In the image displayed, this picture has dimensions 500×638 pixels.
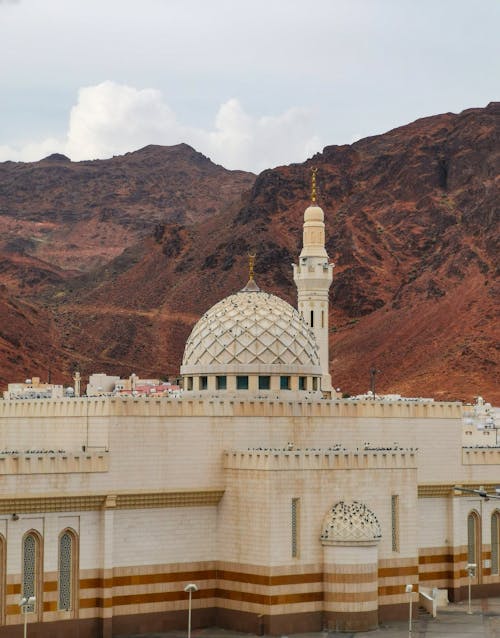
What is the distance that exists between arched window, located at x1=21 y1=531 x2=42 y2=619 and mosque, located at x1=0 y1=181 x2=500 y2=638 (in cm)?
5

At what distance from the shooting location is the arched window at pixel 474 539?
135 ft

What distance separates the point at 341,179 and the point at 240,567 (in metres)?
105

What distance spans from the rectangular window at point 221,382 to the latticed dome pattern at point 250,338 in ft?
1.26

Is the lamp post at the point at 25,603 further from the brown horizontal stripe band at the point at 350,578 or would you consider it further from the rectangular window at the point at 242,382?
the rectangular window at the point at 242,382

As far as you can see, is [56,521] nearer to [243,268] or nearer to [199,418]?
[199,418]

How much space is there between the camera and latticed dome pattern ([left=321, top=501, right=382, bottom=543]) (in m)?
34.7

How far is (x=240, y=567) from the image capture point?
35.1 m

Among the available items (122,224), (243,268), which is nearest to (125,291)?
(243,268)

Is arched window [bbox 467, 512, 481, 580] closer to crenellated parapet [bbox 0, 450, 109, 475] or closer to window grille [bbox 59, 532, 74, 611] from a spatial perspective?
crenellated parapet [bbox 0, 450, 109, 475]

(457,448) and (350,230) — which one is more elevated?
(350,230)

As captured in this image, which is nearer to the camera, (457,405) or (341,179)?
(457,405)

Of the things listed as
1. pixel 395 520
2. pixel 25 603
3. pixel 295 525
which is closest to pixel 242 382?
pixel 295 525

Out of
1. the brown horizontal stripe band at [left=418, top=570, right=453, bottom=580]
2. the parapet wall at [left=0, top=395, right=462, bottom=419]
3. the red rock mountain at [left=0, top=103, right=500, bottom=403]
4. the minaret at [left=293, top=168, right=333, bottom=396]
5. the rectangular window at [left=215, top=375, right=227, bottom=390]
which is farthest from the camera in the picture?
the red rock mountain at [left=0, top=103, right=500, bottom=403]

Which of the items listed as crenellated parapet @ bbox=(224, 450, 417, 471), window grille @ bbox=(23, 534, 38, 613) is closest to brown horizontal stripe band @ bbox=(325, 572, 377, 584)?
crenellated parapet @ bbox=(224, 450, 417, 471)
